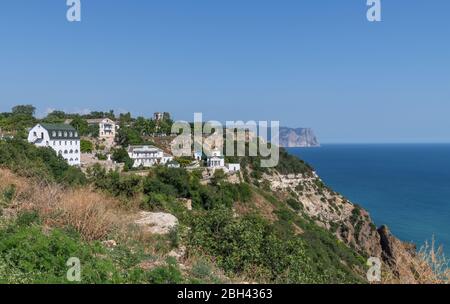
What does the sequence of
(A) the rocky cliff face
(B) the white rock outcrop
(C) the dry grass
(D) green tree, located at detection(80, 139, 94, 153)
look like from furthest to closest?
(D) green tree, located at detection(80, 139, 94, 153) < (A) the rocky cliff face < (B) the white rock outcrop < (C) the dry grass

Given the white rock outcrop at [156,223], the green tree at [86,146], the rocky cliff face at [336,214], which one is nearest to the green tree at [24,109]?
the green tree at [86,146]

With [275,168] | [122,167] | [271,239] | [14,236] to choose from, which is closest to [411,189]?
[275,168]

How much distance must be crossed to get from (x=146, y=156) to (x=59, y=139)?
9545 mm

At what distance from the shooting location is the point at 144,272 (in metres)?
6.12

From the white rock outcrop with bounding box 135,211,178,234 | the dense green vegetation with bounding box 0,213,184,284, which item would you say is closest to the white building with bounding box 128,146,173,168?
the white rock outcrop with bounding box 135,211,178,234

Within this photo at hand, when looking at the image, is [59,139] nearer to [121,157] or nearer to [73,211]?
[121,157]

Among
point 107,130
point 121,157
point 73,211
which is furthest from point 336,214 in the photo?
point 73,211

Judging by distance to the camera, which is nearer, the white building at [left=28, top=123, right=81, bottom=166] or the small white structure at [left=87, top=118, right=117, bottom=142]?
the white building at [left=28, top=123, right=81, bottom=166]

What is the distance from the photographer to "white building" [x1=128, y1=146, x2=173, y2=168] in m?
43.9

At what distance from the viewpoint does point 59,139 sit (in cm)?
3947

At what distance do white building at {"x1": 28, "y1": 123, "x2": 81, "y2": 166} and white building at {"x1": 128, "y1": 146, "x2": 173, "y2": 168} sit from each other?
578 centimetres

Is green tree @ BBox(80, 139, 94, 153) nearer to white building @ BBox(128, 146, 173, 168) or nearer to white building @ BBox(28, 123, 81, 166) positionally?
white building @ BBox(28, 123, 81, 166)

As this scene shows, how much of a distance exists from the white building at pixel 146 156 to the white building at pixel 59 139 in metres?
5.78
